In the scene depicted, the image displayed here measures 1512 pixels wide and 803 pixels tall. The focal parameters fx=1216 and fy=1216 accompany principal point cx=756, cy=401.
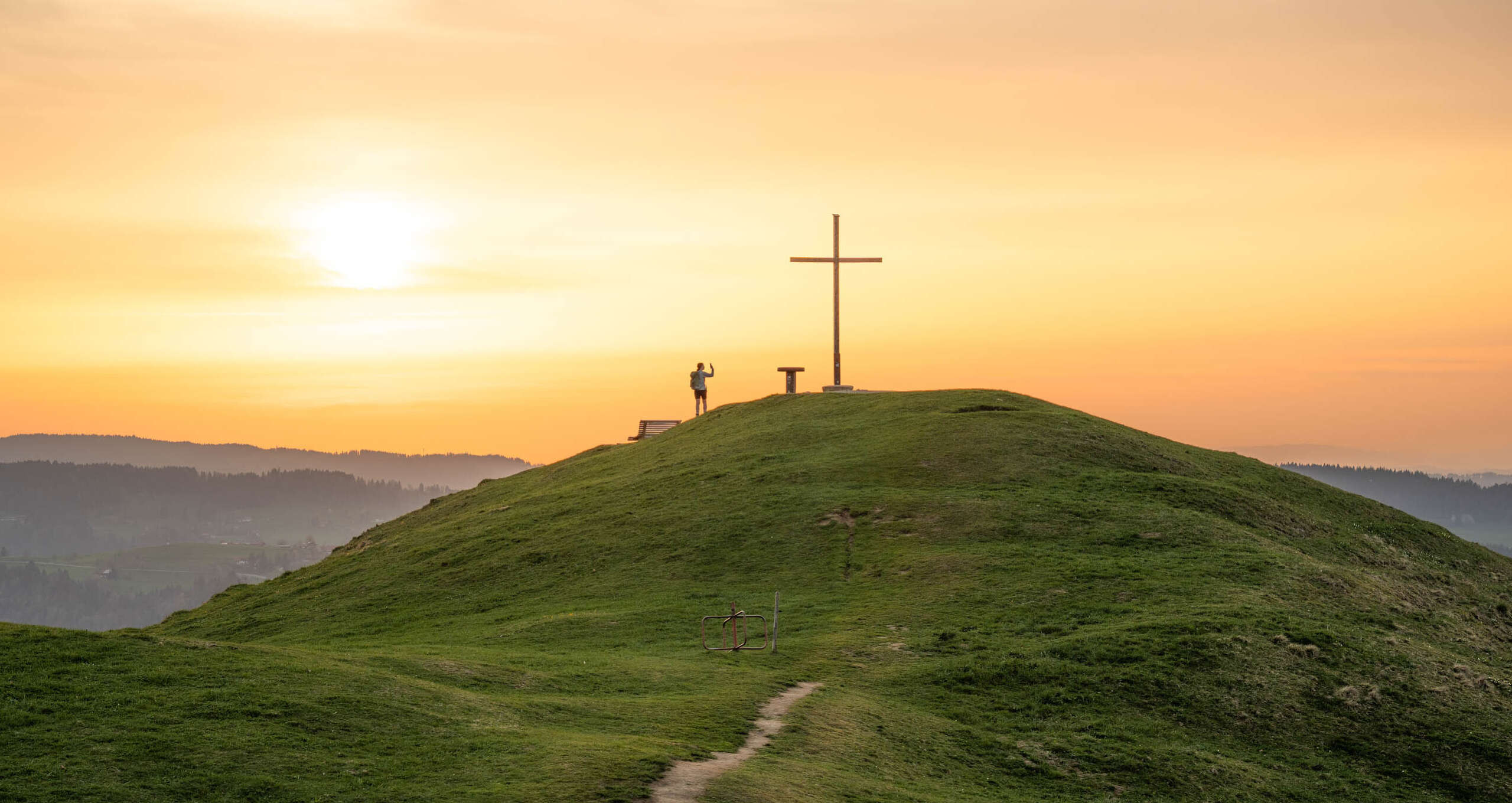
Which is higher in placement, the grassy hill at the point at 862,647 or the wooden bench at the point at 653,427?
the wooden bench at the point at 653,427

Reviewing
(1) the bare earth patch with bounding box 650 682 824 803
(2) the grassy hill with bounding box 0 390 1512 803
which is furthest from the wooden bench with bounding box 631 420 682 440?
(1) the bare earth patch with bounding box 650 682 824 803

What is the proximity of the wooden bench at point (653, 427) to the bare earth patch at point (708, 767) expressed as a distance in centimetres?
4909

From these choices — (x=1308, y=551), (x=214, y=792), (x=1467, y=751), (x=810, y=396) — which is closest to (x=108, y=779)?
(x=214, y=792)

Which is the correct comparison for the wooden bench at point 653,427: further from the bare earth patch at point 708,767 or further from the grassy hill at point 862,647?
the bare earth patch at point 708,767

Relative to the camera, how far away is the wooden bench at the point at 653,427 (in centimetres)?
7744

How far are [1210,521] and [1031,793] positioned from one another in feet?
73.8

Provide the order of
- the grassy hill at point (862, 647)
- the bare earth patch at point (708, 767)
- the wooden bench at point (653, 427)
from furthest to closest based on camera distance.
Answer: the wooden bench at point (653, 427) → the grassy hill at point (862, 647) → the bare earth patch at point (708, 767)

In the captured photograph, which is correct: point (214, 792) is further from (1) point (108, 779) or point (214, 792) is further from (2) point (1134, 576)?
(2) point (1134, 576)

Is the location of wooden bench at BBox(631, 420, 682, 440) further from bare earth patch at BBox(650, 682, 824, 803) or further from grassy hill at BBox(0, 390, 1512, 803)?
bare earth patch at BBox(650, 682, 824, 803)

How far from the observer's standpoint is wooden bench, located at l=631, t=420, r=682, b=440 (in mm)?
77438

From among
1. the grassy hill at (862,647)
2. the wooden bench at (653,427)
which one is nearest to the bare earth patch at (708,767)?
the grassy hill at (862,647)

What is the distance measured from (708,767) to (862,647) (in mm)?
13262

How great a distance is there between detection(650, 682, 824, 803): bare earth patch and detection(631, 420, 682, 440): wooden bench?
49.1m

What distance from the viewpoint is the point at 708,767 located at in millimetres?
22531
